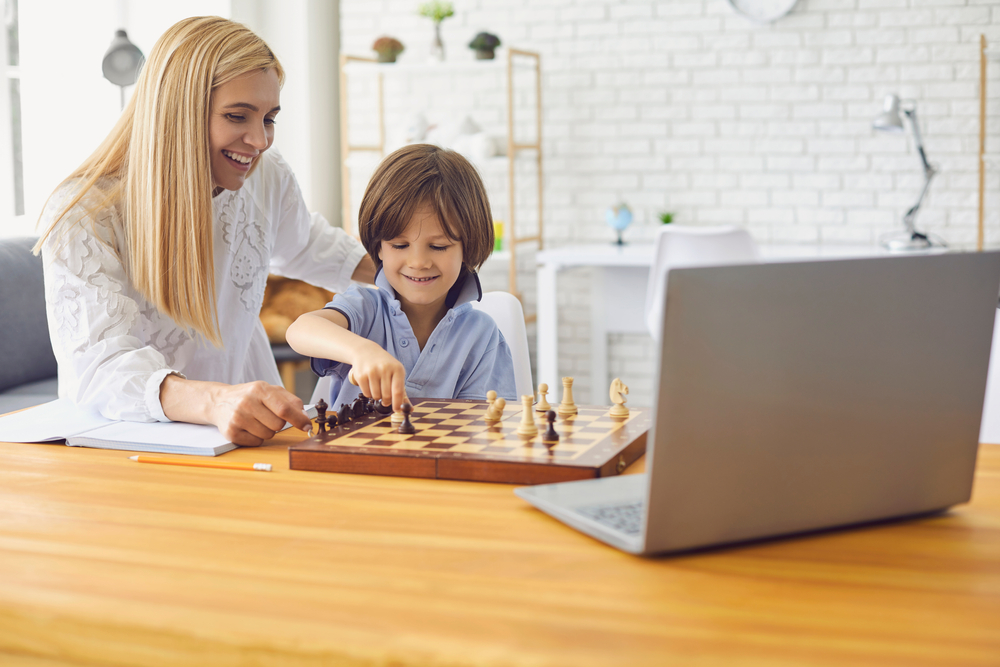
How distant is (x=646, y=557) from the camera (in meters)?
0.73

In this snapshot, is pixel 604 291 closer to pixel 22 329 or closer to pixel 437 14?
pixel 437 14

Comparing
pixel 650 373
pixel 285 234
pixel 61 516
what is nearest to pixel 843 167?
pixel 650 373

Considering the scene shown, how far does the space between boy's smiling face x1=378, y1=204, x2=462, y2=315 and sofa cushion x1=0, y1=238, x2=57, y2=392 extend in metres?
1.56

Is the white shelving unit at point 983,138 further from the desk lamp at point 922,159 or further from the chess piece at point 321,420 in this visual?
the chess piece at point 321,420

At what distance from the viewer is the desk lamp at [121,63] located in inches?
113

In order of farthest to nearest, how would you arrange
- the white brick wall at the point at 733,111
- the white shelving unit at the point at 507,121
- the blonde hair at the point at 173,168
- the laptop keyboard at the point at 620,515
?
the white shelving unit at the point at 507,121 → the white brick wall at the point at 733,111 → the blonde hair at the point at 173,168 → the laptop keyboard at the point at 620,515

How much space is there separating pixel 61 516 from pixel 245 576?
0.30 metres

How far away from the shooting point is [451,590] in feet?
2.21

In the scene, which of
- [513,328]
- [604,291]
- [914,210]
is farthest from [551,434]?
[914,210]

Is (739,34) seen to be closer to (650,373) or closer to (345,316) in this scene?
(650,373)

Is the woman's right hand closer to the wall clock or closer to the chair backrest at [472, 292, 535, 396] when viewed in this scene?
the chair backrest at [472, 292, 535, 396]

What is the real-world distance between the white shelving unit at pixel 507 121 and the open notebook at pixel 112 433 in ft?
9.38

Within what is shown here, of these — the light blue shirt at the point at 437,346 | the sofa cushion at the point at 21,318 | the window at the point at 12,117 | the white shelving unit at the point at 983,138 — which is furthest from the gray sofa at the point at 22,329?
the white shelving unit at the point at 983,138

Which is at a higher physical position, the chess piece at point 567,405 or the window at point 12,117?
the window at point 12,117
